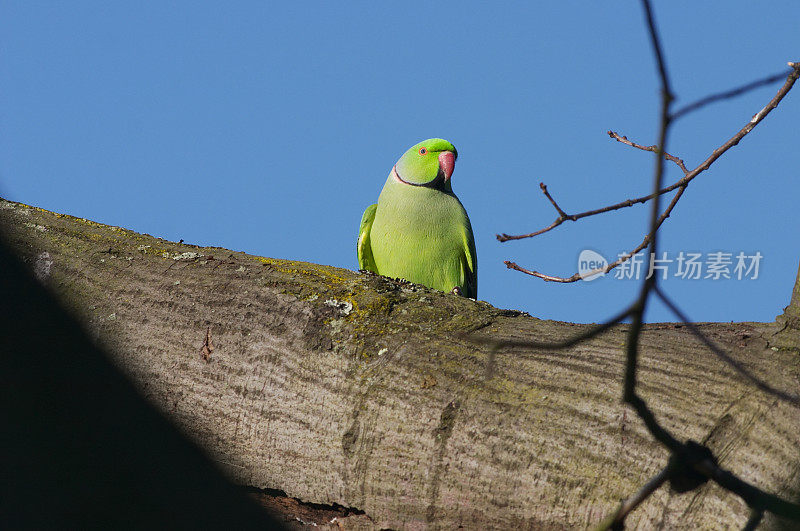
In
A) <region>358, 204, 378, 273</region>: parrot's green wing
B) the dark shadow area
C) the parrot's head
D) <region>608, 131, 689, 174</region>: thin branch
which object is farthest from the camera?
the parrot's head

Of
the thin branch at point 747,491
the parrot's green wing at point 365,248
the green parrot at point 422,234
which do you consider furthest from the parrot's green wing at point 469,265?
the thin branch at point 747,491

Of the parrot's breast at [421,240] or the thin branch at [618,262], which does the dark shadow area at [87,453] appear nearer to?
the thin branch at [618,262]

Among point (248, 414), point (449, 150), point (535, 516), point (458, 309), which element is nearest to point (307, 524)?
point (248, 414)

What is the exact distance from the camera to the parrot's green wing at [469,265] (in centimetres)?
512

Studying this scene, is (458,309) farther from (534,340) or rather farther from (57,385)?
(57,385)

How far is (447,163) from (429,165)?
0.14m

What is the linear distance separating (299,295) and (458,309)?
1.60 feet

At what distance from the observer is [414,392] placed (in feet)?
6.07

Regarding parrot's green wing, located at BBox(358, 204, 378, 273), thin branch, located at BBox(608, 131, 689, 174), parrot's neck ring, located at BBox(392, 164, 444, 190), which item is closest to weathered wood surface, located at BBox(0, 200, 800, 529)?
thin branch, located at BBox(608, 131, 689, 174)

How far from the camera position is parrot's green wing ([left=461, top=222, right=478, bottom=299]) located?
5.12m

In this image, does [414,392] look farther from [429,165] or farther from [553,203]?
[429,165]

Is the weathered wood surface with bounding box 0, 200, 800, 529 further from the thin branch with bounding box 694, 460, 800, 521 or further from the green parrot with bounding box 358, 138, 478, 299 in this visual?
the green parrot with bounding box 358, 138, 478, 299

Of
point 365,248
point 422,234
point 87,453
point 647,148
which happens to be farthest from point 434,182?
point 87,453

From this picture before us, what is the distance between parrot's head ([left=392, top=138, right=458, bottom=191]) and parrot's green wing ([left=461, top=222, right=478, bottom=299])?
0.53m
